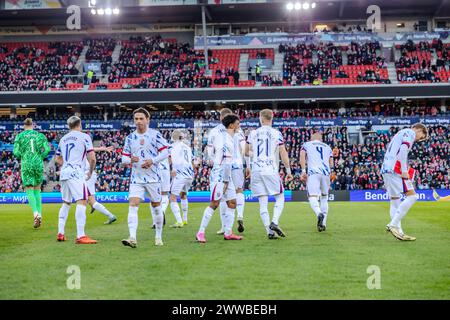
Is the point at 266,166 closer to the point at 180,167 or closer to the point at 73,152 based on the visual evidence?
the point at 73,152

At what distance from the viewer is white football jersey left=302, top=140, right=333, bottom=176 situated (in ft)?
47.4

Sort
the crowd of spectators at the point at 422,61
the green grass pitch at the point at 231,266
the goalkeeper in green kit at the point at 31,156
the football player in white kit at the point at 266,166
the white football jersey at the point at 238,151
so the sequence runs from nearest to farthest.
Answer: the green grass pitch at the point at 231,266
the football player in white kit at the point at 266,166
the white football jersey at the point at 238,151
the goalkeeper in green kit at the point at 31,156
the crowd of spectators at the point at 422,61

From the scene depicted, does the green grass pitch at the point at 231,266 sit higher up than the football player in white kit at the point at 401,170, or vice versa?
the football player in white kit at the point at 401,170

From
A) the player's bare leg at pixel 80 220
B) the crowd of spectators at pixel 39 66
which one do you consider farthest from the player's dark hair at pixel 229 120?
the crowd of spectators at pixel 39 66

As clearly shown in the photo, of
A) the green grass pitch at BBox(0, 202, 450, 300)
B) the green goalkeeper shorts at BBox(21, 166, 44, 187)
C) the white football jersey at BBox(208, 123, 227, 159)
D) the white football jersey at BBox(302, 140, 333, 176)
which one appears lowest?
the green grass pitch at BBox(0, 202, 450, 300)

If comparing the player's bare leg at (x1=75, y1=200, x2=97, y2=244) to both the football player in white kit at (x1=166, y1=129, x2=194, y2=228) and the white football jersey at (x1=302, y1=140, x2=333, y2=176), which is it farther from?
the white football jersey at (x1=302, y1=140, x2=333, y2=176)

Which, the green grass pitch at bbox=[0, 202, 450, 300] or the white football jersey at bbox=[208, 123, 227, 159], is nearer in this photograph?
the green grass pitch at bbox=[0, 202, 450, 300]

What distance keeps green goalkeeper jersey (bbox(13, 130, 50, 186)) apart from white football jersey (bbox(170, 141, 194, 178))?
130 inches

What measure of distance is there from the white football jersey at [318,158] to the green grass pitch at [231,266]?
4.86ft

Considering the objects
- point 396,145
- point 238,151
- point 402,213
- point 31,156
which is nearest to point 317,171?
point 396,145

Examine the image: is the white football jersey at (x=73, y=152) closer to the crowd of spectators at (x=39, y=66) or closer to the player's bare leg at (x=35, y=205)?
the player's bare leg at (x=35, y=205)

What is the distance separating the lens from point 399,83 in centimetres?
4581

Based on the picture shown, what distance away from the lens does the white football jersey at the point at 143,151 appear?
10750 mm

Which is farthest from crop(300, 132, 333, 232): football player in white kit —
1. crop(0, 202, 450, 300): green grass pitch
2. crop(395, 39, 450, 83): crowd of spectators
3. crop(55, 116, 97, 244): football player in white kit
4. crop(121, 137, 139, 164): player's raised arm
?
crop(395, 39, 450, 83): crowd of spectators
